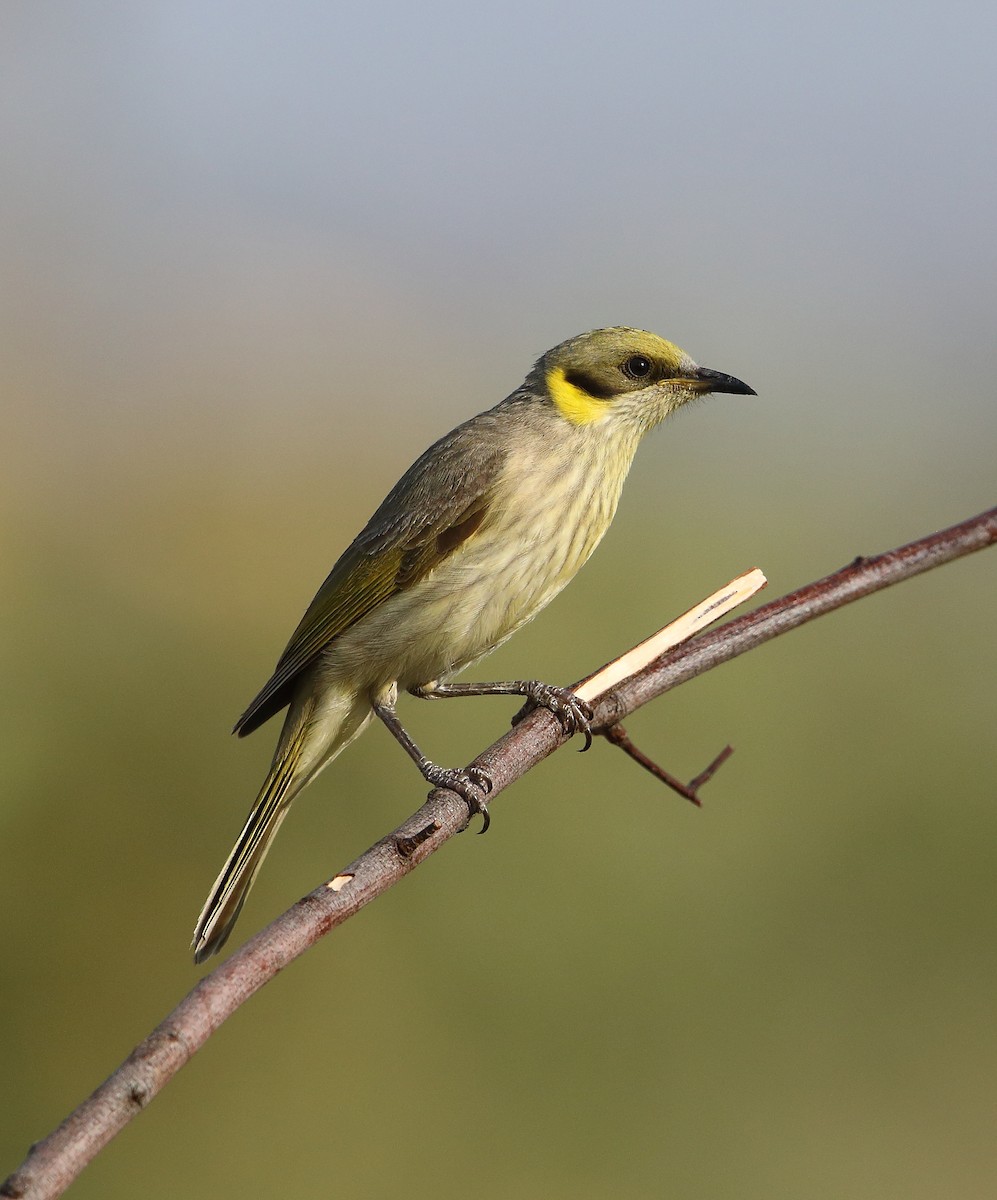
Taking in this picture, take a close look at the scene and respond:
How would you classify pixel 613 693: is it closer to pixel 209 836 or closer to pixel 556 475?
pixel 556 475

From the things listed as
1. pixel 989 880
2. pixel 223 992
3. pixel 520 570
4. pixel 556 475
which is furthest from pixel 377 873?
pixel 989 880

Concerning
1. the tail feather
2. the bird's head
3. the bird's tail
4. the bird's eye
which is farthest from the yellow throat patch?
the tail feather

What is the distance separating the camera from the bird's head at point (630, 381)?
4.52 meters

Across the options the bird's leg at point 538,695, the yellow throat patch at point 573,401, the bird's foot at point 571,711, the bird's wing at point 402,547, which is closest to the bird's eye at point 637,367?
the yellow throat patch at point 573,401

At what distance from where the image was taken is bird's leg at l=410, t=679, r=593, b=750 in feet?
10.3

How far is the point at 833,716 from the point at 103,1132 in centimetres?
686

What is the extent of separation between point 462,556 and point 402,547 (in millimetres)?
246

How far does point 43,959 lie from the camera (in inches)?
247

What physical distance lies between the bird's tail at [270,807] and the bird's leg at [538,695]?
28cm

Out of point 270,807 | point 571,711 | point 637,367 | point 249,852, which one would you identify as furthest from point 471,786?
point 637,367

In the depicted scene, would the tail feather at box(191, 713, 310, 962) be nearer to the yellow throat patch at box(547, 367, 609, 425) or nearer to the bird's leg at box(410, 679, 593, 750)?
the bird's leg at box(410, 679, 593, 750)

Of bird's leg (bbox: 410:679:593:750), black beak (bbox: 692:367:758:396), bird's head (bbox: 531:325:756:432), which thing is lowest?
bird's leg (bbox: 410:679:593:750)

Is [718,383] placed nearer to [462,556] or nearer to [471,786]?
[462,556]

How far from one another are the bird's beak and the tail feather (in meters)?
1.85
